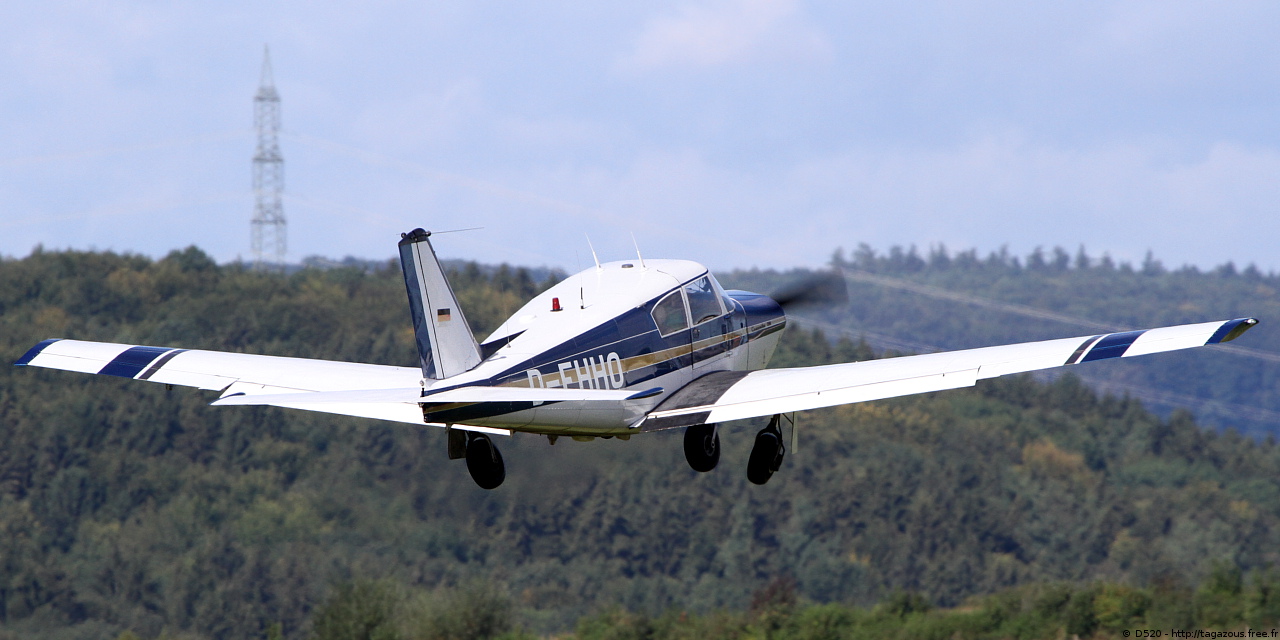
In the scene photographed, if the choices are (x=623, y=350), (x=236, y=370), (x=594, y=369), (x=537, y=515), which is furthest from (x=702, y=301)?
(x=537, y=515)

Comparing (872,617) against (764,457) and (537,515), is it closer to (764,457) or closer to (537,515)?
(537,515)

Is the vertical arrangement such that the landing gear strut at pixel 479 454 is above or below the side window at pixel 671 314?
below

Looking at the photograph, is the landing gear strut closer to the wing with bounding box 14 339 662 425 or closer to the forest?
the wing with bounding box 14 339 662 425

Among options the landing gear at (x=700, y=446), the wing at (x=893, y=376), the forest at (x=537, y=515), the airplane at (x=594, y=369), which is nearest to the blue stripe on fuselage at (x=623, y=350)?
the airplane at (x=594, y=369)

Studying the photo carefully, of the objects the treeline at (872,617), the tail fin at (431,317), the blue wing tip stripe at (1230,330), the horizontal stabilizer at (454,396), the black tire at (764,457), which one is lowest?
the treeline at (872,617)

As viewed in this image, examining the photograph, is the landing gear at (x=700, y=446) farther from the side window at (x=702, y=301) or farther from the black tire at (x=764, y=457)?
the side window at (x=702, y=301)

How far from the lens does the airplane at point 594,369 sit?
15945mm

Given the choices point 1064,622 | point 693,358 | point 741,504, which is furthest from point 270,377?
point 741,504

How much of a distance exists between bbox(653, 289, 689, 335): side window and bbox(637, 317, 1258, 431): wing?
1050 millimetres

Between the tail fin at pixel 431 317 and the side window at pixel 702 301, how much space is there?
12.9 feet

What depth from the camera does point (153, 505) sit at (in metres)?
98.8

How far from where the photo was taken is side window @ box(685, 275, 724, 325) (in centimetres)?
1927

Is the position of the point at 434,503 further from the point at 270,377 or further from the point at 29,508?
the point at 29,508

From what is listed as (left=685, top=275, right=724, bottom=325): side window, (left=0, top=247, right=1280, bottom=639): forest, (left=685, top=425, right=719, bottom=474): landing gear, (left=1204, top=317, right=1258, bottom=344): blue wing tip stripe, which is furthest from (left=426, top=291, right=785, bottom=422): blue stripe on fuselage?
(left=0, top=247, right=1280, bottom=639): forest
